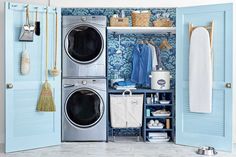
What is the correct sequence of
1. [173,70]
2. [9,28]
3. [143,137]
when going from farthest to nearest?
[173,70] → [143,137] → [9,28]

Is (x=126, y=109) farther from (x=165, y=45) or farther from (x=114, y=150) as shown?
(x=165, y=45)

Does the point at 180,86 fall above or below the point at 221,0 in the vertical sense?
below

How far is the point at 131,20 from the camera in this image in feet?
18.0

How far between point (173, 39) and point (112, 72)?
1.06 m

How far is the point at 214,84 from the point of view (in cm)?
460

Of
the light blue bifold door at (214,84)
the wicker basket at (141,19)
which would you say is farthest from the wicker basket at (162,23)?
the light blue bifold door at (214,84)

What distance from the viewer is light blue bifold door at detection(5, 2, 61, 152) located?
445cm

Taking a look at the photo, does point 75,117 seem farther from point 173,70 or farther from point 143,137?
point 173,70

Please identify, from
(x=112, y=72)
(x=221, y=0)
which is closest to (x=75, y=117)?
(x=112, y=72)

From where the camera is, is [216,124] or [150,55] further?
[150,55]

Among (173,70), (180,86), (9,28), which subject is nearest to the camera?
(9,28)

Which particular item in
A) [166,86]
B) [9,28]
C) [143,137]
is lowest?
[143,137]

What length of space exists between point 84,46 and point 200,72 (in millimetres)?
1592

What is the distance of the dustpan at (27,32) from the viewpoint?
4473 millimetres
